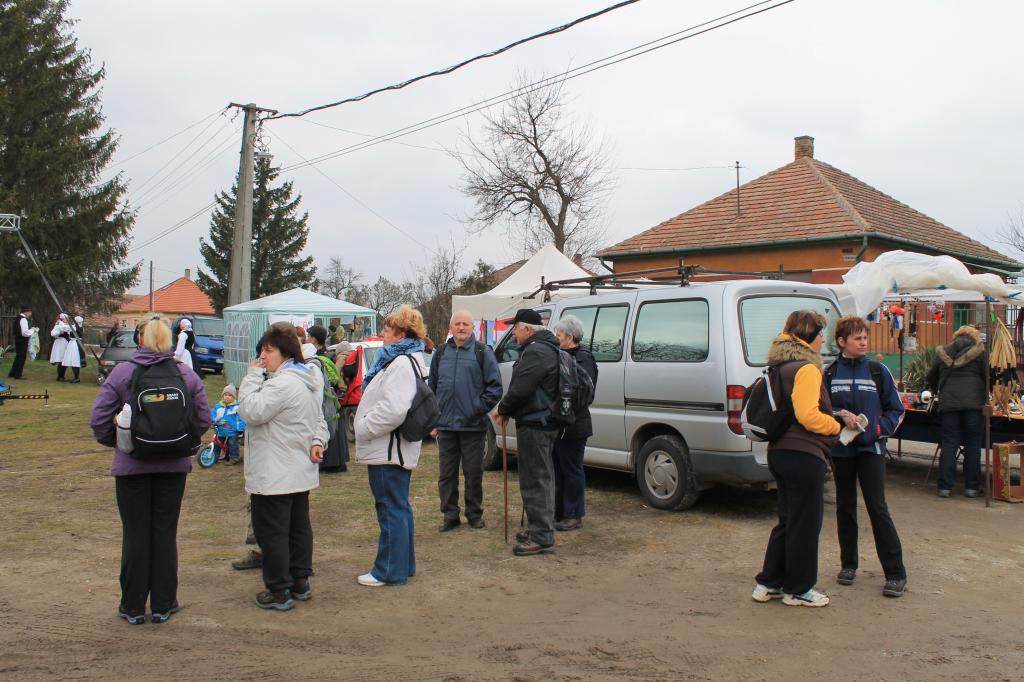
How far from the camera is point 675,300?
311 inches

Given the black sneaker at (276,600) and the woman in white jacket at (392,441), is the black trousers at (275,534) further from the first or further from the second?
the woman in white jacket at (392,441)

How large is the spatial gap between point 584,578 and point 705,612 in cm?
98

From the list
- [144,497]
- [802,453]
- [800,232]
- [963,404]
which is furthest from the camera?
[800,232]

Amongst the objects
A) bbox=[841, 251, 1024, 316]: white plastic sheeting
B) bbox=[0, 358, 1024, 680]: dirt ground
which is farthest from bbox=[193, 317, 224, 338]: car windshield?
bbox=[841, 251, 1024, 316]: white plastic sheeting

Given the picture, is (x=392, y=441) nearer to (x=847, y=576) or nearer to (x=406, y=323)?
(x=406, y=323)

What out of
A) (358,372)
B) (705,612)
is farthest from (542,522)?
(358,372)

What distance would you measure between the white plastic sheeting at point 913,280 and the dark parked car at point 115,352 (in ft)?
57.9

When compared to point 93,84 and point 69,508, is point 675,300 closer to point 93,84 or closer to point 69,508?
point 69,508

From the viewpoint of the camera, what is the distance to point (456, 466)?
7.18 metres

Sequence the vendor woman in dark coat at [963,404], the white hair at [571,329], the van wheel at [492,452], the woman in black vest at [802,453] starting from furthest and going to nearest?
the van wheel at [492,452] → the vendor woman in dark coat at [963,404] → the white hair at [571,329] → the woman in black vest at [802,453]

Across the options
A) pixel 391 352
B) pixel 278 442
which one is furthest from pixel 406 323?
pixel 278 442

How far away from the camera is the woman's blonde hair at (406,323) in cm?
568

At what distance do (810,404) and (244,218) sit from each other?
16.3 metres

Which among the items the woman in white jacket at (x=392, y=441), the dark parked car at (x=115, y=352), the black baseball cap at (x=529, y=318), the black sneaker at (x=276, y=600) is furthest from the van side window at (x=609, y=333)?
the dark parked car at (x=115, y=352)
